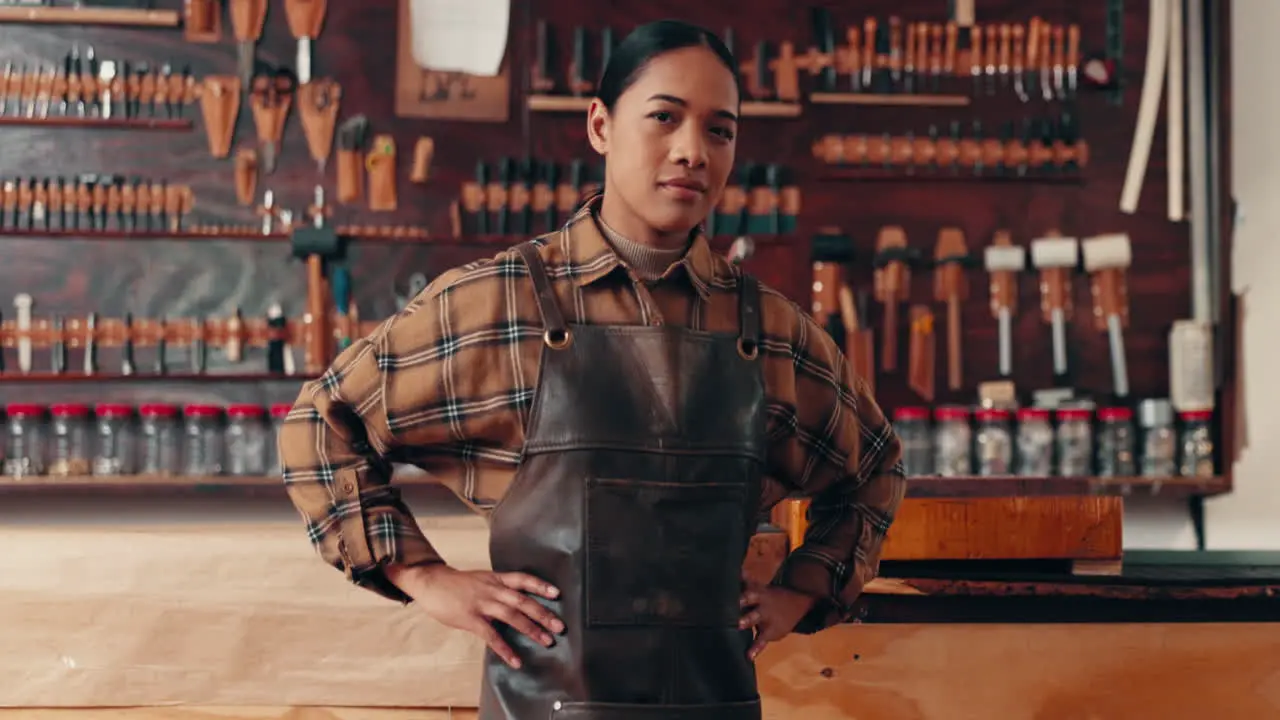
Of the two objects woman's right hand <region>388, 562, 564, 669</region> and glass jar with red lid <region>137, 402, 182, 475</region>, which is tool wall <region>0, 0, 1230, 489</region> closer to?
glass jar with red lid <region>137, 402, 182, 475</region>

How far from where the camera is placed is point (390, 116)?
4.48 meters

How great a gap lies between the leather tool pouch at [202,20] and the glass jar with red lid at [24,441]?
4.26ft

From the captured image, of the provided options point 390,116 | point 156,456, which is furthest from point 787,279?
point 156,456

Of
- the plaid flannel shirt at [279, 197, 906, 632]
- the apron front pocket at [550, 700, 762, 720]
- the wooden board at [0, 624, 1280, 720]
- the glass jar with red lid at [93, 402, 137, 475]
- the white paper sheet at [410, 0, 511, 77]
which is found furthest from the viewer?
the white paper sheet at [410, 0, 511, 77]

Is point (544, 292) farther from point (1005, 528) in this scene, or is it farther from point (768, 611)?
point (1005, 528)

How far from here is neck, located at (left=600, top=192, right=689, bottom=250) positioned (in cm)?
163

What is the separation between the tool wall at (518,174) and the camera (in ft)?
14.4

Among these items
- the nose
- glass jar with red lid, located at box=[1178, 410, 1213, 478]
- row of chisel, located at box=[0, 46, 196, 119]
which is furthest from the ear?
glass jar with red lid, located at box=[1178, 410, 1213, 478]

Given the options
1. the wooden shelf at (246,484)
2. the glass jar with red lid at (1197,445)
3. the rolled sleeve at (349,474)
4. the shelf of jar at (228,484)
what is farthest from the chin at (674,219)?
the glass jar with red lid at (1197,445)

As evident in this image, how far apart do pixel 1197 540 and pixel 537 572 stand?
145 inches

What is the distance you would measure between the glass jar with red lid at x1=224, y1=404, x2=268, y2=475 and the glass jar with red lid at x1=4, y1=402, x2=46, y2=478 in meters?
0.58


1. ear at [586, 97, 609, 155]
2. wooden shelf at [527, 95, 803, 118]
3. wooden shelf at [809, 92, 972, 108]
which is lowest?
ear at [586, 97, 609, 155]

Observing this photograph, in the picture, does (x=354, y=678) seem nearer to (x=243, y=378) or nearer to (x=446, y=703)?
(x=446, y=703)

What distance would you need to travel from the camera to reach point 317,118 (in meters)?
4.44
